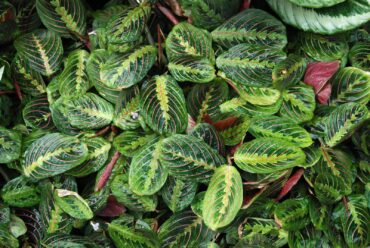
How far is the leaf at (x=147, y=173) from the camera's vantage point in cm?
132

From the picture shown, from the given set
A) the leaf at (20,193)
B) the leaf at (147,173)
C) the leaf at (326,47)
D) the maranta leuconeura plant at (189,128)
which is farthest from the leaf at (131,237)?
the leaf at (326,47)

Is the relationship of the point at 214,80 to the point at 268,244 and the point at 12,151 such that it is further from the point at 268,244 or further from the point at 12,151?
the point at 12,151

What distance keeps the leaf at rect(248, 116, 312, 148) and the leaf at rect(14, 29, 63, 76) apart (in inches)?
25.1

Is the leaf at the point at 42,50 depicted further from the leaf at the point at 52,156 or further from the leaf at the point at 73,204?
the leaf at the point at 73,204

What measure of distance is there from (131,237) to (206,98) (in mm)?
453

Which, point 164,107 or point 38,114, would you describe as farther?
point 38,114

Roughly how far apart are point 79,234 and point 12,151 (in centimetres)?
34

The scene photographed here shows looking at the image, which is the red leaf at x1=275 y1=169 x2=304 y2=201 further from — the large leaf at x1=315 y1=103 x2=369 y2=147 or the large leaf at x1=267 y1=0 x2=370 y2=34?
the large leaf at x1=267 y1=0 x2=370 y2=34

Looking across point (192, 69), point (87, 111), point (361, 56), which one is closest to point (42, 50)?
point (87, 111)

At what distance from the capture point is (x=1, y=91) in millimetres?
1487

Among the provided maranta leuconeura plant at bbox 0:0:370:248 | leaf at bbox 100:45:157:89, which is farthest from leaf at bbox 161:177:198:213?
leaf at bbox 100:45:157:89

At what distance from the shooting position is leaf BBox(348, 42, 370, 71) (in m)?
1.42

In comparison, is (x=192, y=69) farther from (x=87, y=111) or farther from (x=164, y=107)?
(x=87, y=111)

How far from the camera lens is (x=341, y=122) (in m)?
1.33
